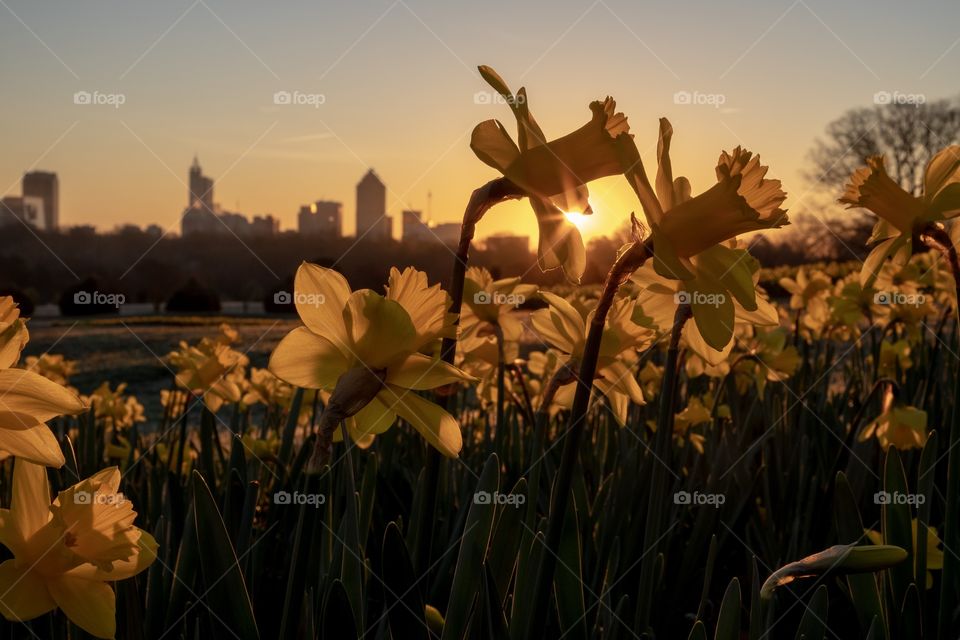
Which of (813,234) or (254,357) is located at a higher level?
(813,234)

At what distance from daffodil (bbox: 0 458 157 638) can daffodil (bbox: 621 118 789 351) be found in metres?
0.83

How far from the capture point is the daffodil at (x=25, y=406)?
94 centimetres

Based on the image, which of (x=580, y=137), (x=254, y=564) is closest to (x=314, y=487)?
(x=254, y=564)

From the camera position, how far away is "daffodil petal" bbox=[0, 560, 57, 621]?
109 cm

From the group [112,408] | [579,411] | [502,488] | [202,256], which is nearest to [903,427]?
[502,488]

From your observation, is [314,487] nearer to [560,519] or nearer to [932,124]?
[560,519]

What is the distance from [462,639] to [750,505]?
199 cm

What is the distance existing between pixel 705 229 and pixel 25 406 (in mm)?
869

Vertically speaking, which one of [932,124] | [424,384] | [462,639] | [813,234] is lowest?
[462,639]

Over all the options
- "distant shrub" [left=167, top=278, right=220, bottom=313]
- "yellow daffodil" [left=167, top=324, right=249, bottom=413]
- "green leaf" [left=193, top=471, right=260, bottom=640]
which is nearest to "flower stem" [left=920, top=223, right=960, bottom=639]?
"green leaf" [left=193, top=471, right=260, bottom=640]

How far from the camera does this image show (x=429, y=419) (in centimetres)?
110

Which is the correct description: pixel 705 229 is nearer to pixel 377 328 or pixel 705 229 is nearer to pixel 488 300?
pixel 377 328

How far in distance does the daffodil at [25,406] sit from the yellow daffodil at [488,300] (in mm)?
1261

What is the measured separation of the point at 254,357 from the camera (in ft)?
33.1
